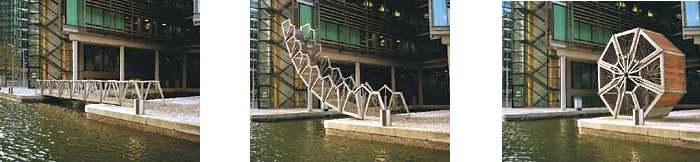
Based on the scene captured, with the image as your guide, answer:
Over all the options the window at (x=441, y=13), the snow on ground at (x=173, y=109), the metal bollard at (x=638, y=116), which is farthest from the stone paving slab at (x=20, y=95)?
the metal bollard at (x=638, y=116)

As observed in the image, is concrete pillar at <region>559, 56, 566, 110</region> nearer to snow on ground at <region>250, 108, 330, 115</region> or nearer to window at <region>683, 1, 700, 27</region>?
window at <region>683, 1, 700, 27</region>

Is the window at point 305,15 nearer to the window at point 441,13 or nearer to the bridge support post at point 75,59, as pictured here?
the window at point 441,13

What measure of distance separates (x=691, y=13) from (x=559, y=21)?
4.05 feet

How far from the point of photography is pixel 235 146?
17.5 feet

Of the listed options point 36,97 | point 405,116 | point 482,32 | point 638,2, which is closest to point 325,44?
point 405,116

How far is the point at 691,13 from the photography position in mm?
5988

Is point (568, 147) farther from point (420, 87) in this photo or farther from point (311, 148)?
point (311, 148)

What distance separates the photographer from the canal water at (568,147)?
5.63 meters

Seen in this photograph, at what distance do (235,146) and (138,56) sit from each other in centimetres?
114

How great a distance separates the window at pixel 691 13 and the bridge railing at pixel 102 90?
509cm

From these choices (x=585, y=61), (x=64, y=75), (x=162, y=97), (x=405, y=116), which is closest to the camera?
(x=64, y=75)

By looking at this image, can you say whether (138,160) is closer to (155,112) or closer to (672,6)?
(155,112)

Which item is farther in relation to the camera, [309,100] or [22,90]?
[309,100]


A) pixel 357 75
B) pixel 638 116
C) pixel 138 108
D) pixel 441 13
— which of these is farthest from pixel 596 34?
pixel 138 108
